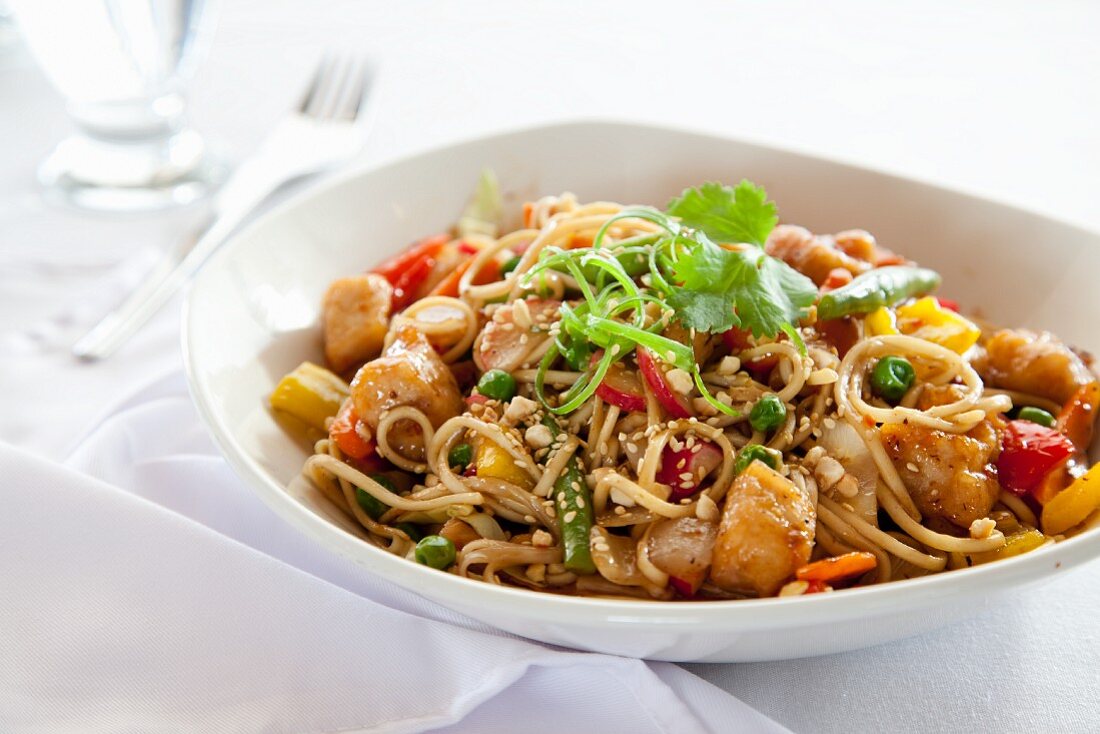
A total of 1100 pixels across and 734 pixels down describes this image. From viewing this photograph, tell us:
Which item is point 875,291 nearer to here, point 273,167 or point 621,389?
point 621,389

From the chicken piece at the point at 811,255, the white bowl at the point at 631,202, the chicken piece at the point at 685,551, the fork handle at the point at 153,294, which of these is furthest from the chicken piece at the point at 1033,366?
the fork handle at the point at 153,294

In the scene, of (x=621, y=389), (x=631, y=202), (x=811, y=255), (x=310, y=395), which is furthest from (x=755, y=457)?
(x=631, y=202)

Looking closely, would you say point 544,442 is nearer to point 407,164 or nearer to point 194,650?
point 194,650

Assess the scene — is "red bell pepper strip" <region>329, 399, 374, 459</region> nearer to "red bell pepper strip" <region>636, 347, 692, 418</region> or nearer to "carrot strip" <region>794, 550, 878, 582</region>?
"red bell pepper strip" <region>636, 347, 692, 418</region>

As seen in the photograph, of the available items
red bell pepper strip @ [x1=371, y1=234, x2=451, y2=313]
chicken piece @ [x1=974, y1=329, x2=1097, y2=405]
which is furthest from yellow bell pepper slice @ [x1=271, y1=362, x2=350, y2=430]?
chicken piece @ [x1=974, y1=329, x2=1097, y2=405]

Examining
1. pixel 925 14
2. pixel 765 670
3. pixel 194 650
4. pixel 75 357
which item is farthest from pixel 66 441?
pixel 925 14

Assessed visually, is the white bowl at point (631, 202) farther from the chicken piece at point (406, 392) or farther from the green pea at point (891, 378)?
the green pea at point (891, 378)
